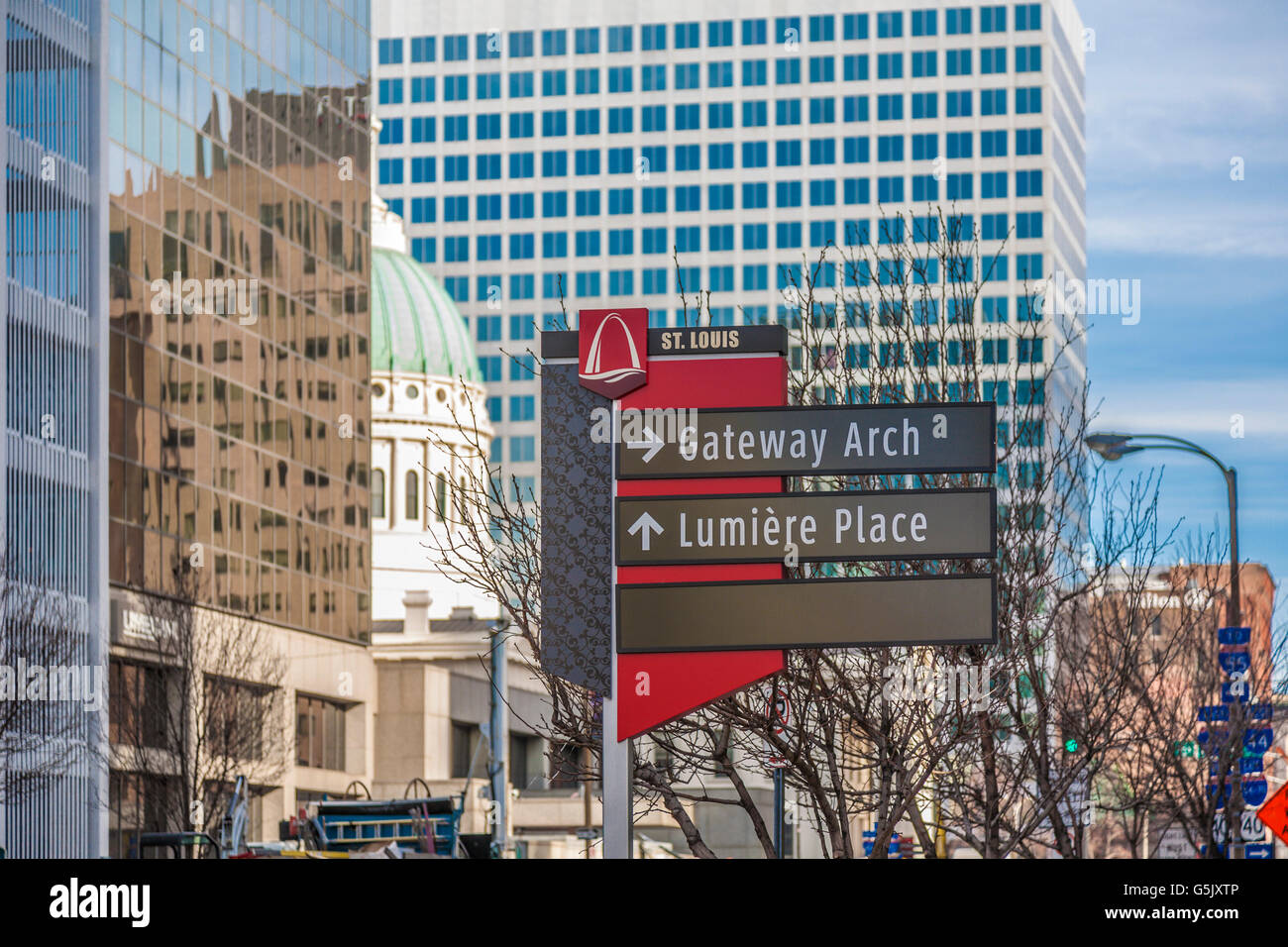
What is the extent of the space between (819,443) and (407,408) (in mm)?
103911

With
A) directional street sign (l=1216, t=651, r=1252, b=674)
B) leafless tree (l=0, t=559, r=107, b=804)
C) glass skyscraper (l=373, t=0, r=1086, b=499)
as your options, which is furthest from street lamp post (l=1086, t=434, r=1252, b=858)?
glass skyscraper (l=373, t=0, r=1086, b=499)

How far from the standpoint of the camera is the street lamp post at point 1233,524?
1177 inches

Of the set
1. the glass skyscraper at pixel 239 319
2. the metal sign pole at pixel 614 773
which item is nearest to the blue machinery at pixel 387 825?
the glass skyscraper at pixel 239 319

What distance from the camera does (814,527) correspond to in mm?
11422

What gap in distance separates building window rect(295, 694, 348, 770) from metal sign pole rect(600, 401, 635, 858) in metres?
62.4

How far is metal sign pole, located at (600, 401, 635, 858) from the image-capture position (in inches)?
439

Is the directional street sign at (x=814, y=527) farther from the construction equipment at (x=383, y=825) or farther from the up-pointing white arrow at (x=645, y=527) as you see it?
the construction equipment at (x=383, y=825)

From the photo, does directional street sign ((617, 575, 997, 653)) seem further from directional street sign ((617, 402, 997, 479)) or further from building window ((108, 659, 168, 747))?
building window ((108, 659, 168, 747))

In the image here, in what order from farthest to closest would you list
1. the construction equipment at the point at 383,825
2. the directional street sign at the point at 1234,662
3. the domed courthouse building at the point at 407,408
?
the domed courthouse building at the point at 407,408, the construction equipment at the point at 383,825, the directional street sign at the point at 1234,662

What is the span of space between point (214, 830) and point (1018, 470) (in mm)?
38898

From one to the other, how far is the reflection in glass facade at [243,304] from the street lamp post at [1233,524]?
37220 mm

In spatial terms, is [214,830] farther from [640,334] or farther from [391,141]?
[391,141]
